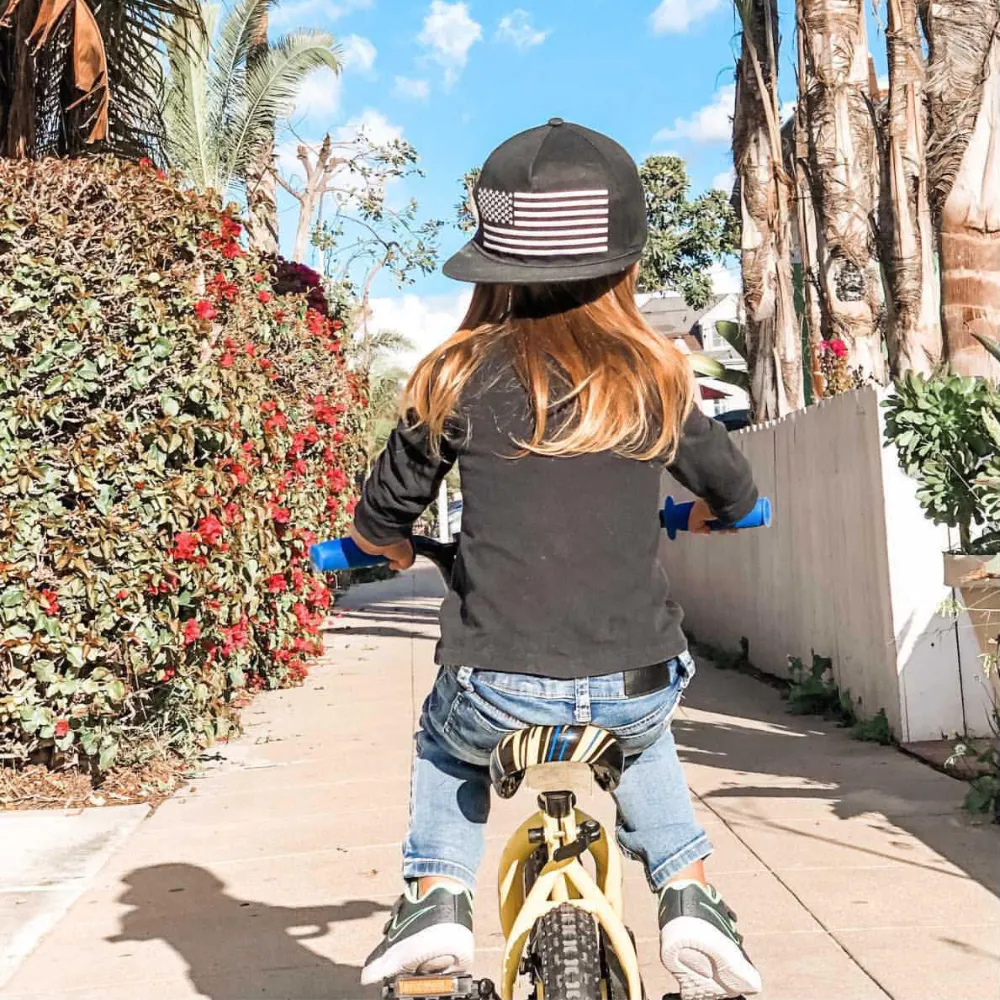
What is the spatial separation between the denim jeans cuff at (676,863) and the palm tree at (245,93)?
1694cm

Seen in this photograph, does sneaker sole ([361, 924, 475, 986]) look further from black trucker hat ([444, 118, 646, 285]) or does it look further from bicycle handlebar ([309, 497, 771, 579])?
black trucker hat ([444, 118, 646, 285])

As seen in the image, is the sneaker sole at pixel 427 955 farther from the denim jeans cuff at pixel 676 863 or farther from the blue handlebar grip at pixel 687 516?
the blue handlebar grip at pixel 687 516

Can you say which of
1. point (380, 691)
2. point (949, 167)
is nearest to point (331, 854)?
point (949, 167)

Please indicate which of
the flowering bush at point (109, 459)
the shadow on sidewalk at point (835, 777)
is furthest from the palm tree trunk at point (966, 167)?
the flowering bush at point (109, 459)

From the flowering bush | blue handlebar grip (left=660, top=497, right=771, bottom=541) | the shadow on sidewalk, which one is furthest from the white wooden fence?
blue handlebar grip (left=660, top=497, right=771, bottom=541)

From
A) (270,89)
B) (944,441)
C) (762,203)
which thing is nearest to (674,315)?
(270,89)

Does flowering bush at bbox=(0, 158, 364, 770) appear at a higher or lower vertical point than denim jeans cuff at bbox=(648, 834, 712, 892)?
higher

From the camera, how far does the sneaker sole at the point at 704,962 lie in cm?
260

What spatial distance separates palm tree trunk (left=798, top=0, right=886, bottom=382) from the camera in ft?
32.7

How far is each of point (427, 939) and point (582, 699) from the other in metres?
0.52

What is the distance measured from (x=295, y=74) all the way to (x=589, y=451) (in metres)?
18.2

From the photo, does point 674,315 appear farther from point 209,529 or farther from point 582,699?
point 582,699

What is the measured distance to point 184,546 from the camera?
6.35 meters

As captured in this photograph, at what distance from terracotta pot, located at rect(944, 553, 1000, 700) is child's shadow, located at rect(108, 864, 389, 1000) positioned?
96.2 inches
